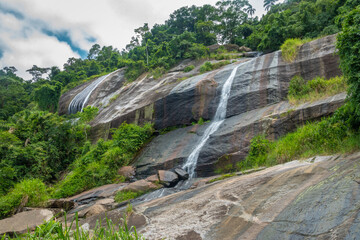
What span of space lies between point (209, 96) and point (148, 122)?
4298 millimetres

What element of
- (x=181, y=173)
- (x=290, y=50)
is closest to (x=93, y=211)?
(x=181, y=173)

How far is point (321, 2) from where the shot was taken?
60.7 ft

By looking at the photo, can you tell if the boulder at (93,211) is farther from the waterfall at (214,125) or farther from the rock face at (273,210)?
the waterfall at (214,125)

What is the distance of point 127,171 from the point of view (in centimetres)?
1105

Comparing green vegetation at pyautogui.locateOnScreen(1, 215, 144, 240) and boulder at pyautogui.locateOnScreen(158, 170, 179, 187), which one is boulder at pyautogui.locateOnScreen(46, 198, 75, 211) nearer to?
boulder at pyautogui.locateOnScreen(158, 170, 179, 187)

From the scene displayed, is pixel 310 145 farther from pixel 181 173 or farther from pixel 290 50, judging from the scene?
pixel 290 50

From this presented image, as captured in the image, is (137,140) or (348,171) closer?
(348,171)

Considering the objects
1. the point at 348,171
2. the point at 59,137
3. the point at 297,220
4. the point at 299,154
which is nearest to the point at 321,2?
the point at 299,154

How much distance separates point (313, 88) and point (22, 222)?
38.7 ft

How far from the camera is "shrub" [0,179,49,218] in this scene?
788 centimetres

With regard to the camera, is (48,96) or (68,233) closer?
(68,233)

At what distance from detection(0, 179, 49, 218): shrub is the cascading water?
52.8 feet

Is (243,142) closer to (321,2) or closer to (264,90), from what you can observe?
(264,90)

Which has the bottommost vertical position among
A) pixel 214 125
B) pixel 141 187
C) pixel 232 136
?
pixel 141 187
